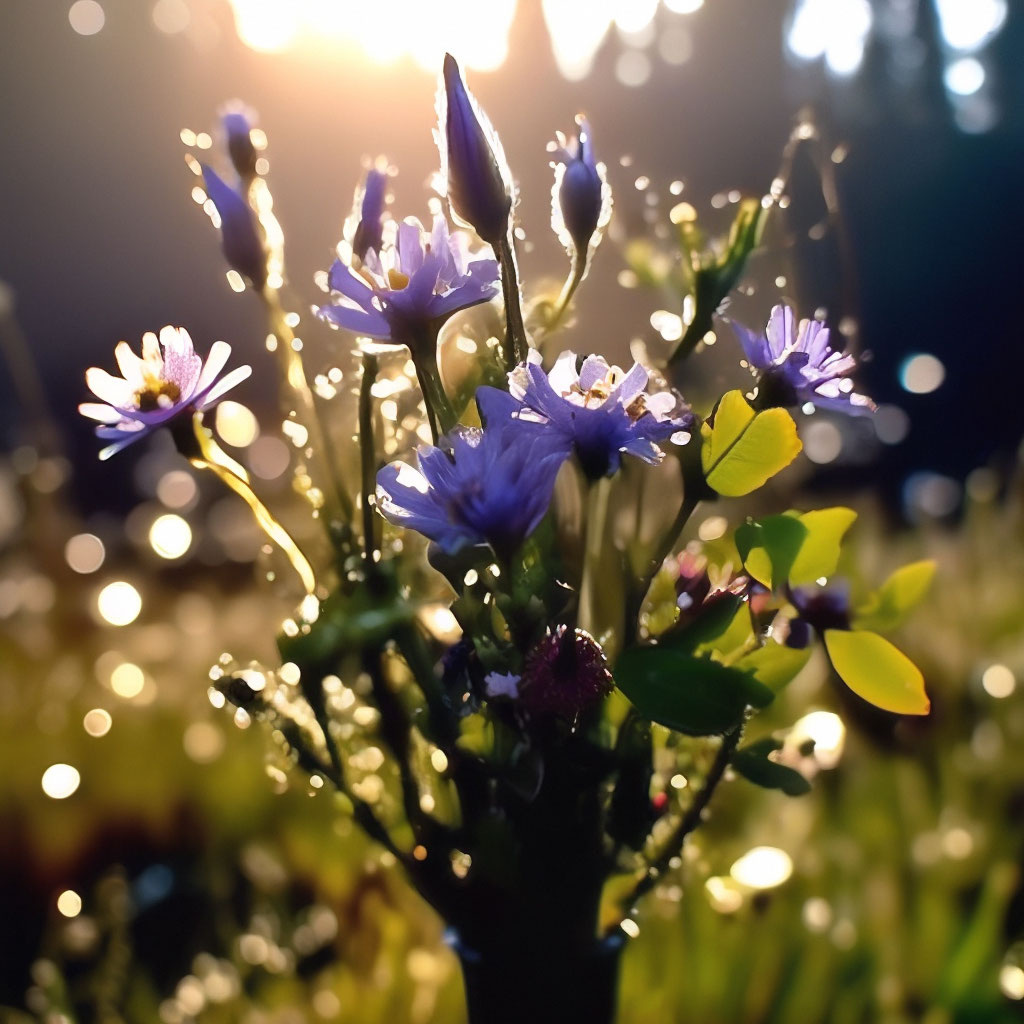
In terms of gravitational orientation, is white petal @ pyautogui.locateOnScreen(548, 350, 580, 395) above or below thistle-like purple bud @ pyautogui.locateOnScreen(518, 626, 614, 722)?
above

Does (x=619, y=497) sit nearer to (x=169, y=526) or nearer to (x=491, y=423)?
(x=491, y=423)

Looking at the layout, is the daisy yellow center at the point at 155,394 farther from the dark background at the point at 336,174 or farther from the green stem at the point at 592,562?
the dark background at the point at 336,174

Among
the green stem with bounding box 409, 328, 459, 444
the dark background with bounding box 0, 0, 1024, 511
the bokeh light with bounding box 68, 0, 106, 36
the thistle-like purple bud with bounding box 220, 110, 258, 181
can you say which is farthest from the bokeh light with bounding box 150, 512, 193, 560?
the bokeh light with bounding box 68, 0, 106, 36

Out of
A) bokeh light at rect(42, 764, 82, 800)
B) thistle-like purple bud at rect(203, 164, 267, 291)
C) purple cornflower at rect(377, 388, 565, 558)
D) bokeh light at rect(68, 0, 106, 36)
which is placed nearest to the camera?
purple cornflower at rect(377, 388, 565, 558)

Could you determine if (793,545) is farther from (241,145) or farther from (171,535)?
(171,535)

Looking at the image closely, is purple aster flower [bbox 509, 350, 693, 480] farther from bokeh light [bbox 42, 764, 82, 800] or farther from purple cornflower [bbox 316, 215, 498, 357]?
bokeh light [bbox 42, 764, 82, 800]

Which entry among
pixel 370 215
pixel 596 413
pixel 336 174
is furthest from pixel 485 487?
pixel 336 174

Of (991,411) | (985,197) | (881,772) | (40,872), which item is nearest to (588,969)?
(881,772)
